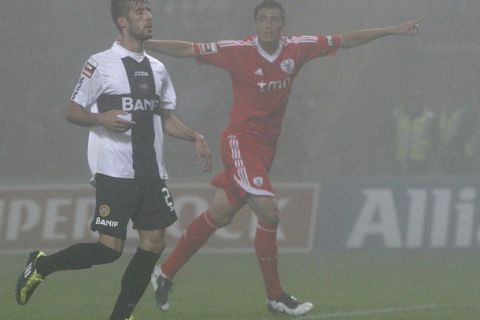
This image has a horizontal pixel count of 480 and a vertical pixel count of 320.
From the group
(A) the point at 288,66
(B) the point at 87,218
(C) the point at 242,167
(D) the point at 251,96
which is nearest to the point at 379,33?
(A) the point at 288,66

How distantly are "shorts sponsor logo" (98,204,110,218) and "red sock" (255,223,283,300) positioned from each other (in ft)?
5.38

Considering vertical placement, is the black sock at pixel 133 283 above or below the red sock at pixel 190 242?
above

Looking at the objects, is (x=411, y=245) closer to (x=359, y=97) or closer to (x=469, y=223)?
(x=469, y=223)

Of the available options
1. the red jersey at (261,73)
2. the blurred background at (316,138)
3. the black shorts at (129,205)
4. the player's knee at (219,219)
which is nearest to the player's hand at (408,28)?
the red jersey at (261,73)

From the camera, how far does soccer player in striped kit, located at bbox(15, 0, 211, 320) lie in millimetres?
7812

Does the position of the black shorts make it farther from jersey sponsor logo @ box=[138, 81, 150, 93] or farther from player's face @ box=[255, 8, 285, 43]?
player's face @ box=[255, 8, 285, 43]

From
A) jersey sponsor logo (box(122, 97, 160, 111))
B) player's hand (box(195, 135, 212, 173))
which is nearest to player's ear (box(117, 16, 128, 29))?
jersey sponsor logo (box(122, 97, 160, 111))

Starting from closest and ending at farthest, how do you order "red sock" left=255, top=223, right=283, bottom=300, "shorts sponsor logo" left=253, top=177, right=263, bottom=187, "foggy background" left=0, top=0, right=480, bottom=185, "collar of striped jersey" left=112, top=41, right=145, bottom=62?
1. "collar of striped jersey" left=112, top=41, right=145, bottom=62
2. "red sock" left=255, top=223, right=283, bottom=300
3. "shorts sponsor logo" left=253, top=177, right=263, bottom=187
4. "foggy background" left=0, top=0, right=480, bottom=185

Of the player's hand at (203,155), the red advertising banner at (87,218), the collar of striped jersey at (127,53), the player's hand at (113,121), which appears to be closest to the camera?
the player's hand at (113,121)

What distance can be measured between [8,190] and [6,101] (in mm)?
2166

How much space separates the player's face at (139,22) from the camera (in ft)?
26.0

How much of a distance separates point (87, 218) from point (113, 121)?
6566 millimetres

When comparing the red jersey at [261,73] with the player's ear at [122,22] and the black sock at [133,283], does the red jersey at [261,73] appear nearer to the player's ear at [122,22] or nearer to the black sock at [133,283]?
the player's ear at [122,22]

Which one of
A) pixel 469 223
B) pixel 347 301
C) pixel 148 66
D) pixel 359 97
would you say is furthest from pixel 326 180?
pixel 148 66
